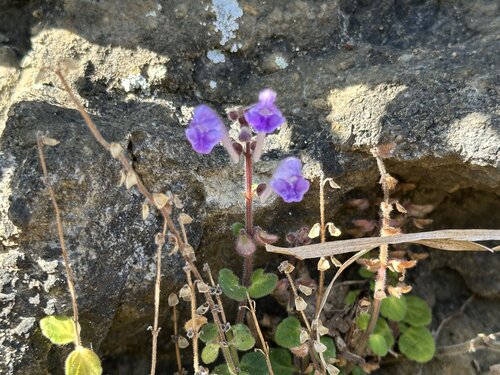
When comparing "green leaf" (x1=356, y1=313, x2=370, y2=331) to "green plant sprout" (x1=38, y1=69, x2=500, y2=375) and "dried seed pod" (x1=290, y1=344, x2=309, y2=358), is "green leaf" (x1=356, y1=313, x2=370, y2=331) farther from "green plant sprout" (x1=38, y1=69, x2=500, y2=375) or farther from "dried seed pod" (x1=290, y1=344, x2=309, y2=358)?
"dried seed pod" (x1=290, y1=344, x2=309, y2=358)

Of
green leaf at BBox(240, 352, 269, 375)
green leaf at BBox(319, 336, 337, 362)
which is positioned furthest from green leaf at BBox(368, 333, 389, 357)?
green leaf at BBox(240, 352, 269, 375)

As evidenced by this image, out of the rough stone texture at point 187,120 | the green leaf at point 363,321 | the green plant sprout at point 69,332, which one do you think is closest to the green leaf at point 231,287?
the rough stone texture at point 187,120

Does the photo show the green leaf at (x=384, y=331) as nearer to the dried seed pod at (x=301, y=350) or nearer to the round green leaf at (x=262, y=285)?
the dried seed pod at (x=301, y=350)

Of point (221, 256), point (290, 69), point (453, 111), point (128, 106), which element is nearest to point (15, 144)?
point (128, 106)

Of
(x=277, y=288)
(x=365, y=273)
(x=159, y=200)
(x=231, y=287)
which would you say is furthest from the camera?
(x=365, y=273)

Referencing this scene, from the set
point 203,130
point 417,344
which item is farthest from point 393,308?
point 203,130

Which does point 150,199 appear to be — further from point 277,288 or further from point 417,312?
point 417,312
